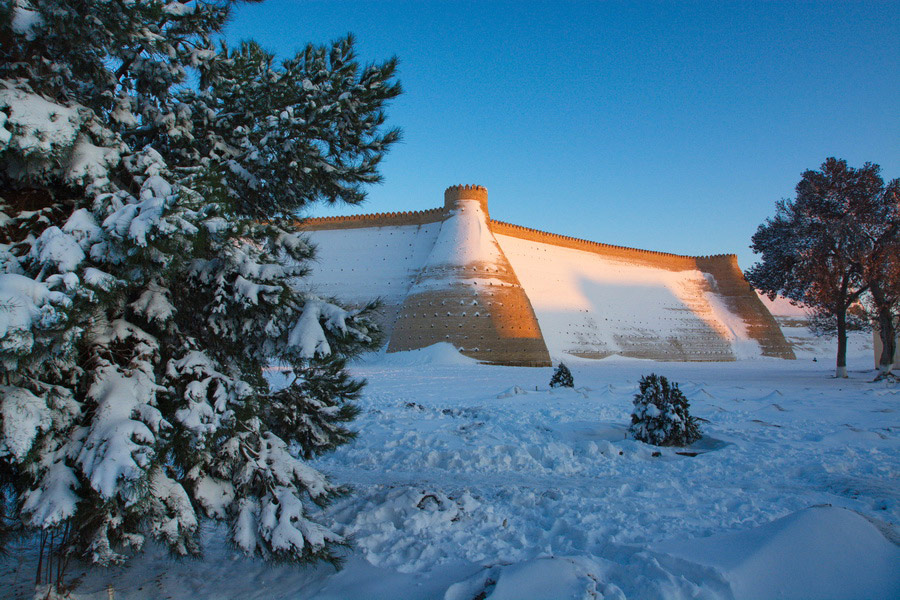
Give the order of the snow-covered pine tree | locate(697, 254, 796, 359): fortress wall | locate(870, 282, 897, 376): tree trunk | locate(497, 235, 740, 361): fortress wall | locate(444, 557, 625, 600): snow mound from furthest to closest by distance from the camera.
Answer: locate(697, 254, 796, 359): fortress wall
locate(497, 235, 740, 361): fortress wall
locate(870, 282, 897, 376): tree trunk
locate(444, 557, 625, 600): snow mound
the snow-covered pine tree

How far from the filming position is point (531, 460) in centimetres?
487

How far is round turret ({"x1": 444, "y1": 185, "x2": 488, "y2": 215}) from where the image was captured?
30.7 m

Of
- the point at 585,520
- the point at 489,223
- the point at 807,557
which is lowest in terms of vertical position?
the point at 585,520

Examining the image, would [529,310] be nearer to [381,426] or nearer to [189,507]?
[381,426]

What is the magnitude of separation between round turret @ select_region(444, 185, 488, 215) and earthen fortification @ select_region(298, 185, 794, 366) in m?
0.06

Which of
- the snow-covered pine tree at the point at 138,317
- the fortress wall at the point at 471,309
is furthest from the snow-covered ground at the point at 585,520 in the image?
the fortress wall at the point at 471,309

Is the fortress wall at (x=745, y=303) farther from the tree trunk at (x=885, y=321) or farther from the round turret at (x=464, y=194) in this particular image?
the tree trunk at (x=885, y=321)

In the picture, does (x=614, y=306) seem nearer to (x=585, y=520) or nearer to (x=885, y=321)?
(x=885, y=321)

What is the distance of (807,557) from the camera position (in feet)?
7.25

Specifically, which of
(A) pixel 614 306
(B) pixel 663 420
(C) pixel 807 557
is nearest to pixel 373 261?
(A) pixel 614 306

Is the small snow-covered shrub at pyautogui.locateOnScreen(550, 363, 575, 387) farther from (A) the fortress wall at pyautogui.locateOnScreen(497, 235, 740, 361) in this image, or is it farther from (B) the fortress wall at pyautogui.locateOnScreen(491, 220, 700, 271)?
(B) the fortress wall at pyautogui.locateOnScreen(491, 220, 700, 271)

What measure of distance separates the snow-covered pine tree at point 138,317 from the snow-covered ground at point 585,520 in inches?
20.1

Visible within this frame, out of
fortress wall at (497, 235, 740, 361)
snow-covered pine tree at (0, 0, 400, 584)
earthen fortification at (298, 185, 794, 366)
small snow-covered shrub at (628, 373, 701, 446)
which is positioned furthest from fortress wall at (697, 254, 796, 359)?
snow-covered pine tree at (0, 0, 400, 584)

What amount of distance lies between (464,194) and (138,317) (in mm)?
29211
